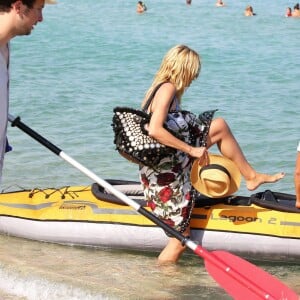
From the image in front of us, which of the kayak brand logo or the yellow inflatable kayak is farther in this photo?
the kayak brand logo

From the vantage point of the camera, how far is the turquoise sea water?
5.71m

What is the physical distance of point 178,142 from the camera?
5.29m

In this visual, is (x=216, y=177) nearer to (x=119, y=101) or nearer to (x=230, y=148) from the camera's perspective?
(x=230, y=148)

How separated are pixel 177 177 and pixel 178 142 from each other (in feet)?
1.08

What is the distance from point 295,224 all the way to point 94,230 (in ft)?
4.36

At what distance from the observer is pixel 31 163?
28.3 feet

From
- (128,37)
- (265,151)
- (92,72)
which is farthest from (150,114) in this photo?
(128,37)

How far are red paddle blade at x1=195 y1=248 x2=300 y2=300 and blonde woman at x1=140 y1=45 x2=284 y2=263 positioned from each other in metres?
0.77

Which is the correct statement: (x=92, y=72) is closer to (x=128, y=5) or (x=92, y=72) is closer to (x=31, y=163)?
(x=31, y=163)

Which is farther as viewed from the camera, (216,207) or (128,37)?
(128,37)

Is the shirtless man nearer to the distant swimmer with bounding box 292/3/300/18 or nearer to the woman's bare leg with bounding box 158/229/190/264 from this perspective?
the woman's bare leg with bounding box 158/229/190/264

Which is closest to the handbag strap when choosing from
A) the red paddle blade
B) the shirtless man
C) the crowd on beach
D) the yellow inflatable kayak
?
the yellow inflatable kayak

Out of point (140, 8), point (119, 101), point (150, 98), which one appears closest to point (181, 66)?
point (150, 98)

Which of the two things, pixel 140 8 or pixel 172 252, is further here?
pixel 140 8
